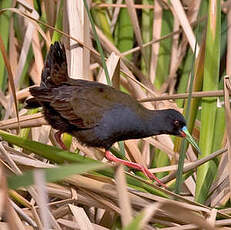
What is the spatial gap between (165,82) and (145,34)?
0.38 m

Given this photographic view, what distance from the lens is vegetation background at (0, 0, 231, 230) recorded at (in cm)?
214

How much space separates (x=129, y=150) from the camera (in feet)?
10.3

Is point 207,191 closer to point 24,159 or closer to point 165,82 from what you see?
point 24,159

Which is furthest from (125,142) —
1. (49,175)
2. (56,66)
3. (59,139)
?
(49,175)

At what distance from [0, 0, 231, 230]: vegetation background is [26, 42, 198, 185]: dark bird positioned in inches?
3.5

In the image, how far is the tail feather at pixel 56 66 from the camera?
287cm

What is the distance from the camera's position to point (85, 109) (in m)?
2.87

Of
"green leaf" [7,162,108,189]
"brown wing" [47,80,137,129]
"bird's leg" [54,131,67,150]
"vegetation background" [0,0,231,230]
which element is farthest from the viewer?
"bird's leg" [54,131,67,150]

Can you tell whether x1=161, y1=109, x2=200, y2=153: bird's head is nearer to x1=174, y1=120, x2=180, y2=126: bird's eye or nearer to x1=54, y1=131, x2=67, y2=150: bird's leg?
x1=174, y1=120, x2=180, y2=126: bird's eye

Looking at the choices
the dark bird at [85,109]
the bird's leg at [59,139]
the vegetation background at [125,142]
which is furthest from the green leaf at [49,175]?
the bird's leg at [59,139]

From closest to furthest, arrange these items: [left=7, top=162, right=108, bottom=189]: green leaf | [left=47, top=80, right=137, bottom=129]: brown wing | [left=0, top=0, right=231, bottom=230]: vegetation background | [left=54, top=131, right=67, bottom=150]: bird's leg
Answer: [left=7, top=162, right=108, bottom=189]: green leaf → [left=0, top=0, right=231, bottom=230]: vegetation background → [left=47, top=80, right=137, bottom=129]: brown wing → [left=54, top=131, right=67, bottom=150]: bird's leg

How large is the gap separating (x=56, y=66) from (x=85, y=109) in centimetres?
23

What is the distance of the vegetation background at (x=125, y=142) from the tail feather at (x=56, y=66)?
0.44ft

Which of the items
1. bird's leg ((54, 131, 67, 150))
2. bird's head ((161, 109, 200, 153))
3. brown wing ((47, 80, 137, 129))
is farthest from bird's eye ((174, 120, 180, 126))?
bird's leg ((54, 131, 67, 150))
